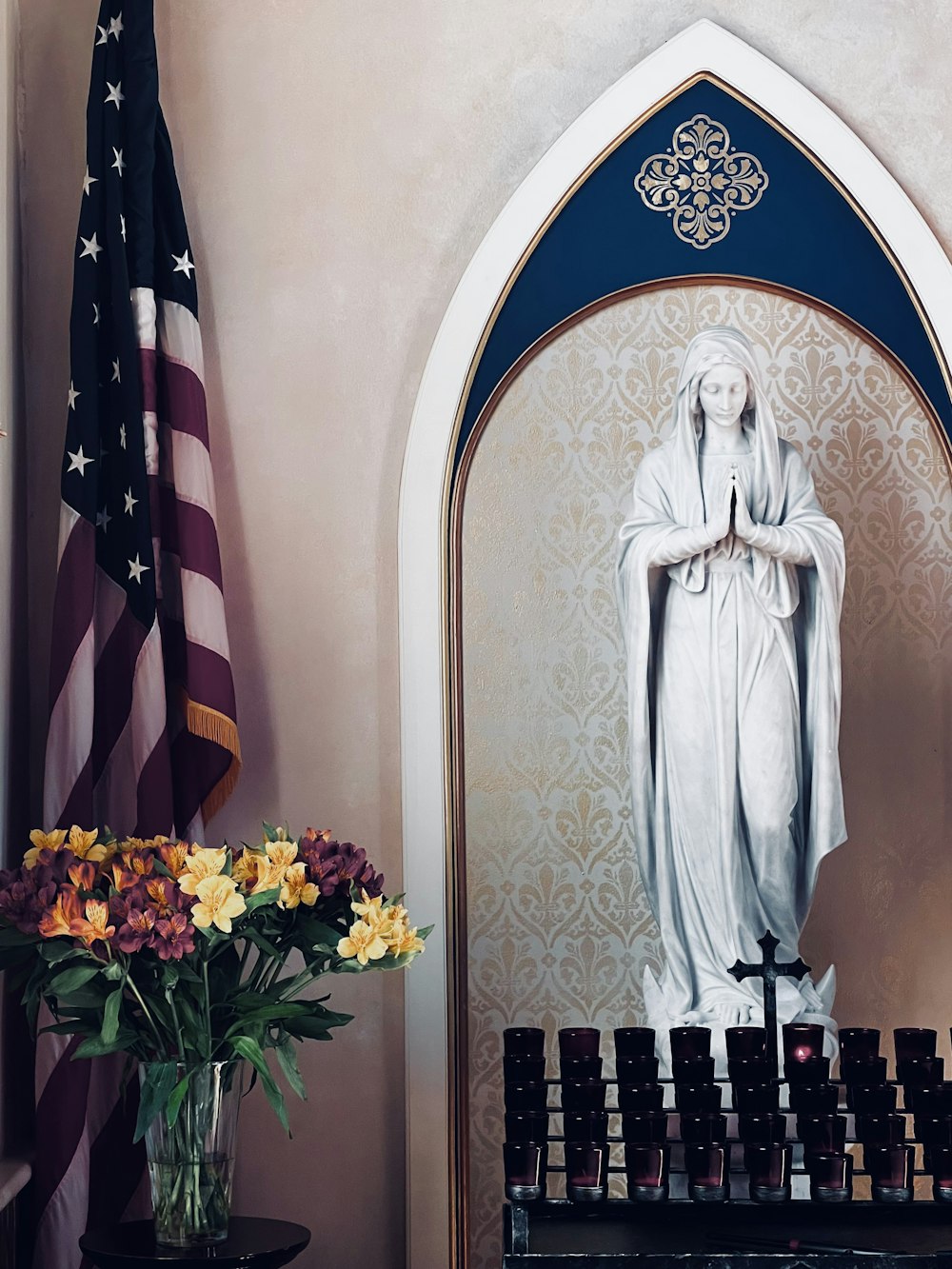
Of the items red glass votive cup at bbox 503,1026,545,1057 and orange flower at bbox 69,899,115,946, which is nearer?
orange flower at bbox 69,899,115,946

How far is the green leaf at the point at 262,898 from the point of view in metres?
2.29

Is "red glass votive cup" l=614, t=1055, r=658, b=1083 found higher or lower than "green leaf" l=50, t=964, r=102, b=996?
lower

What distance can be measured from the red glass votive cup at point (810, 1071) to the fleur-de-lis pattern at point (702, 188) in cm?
176

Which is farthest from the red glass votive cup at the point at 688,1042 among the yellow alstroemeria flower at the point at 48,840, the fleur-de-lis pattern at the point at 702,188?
the fleur-de-lis pattern at the point at 702,188

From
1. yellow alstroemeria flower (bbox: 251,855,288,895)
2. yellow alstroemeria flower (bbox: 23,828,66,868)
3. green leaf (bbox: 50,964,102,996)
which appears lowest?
green leaf (bbox: 50,964,102,996)

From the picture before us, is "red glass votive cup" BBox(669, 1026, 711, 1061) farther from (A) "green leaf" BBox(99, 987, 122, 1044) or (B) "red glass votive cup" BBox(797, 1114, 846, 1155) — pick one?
(A) "green leaf" BBox(99, 987, 122, 1044)

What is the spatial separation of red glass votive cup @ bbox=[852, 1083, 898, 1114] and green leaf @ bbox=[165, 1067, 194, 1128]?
102 centimetres

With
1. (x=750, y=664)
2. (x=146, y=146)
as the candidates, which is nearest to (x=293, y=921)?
(x=750, y=664)

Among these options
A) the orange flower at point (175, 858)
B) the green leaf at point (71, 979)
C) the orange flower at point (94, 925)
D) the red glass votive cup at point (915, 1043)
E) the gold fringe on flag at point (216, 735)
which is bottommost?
the red glass votive cup at point (915, 1043)

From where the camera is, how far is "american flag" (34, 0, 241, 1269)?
2803 millimetres

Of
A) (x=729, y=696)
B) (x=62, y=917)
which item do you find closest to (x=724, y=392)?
(x=729, y=696)

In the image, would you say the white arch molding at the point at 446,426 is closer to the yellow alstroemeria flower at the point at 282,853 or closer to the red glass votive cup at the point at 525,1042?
the red glass votive cup at the point at 525,1042

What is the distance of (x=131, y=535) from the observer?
9.46 feet

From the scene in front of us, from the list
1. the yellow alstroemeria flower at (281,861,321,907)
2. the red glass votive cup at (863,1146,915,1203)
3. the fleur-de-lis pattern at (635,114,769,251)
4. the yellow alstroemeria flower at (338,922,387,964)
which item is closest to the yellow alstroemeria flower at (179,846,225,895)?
the yellow alstroemeria flower at (281,861,321,907)
